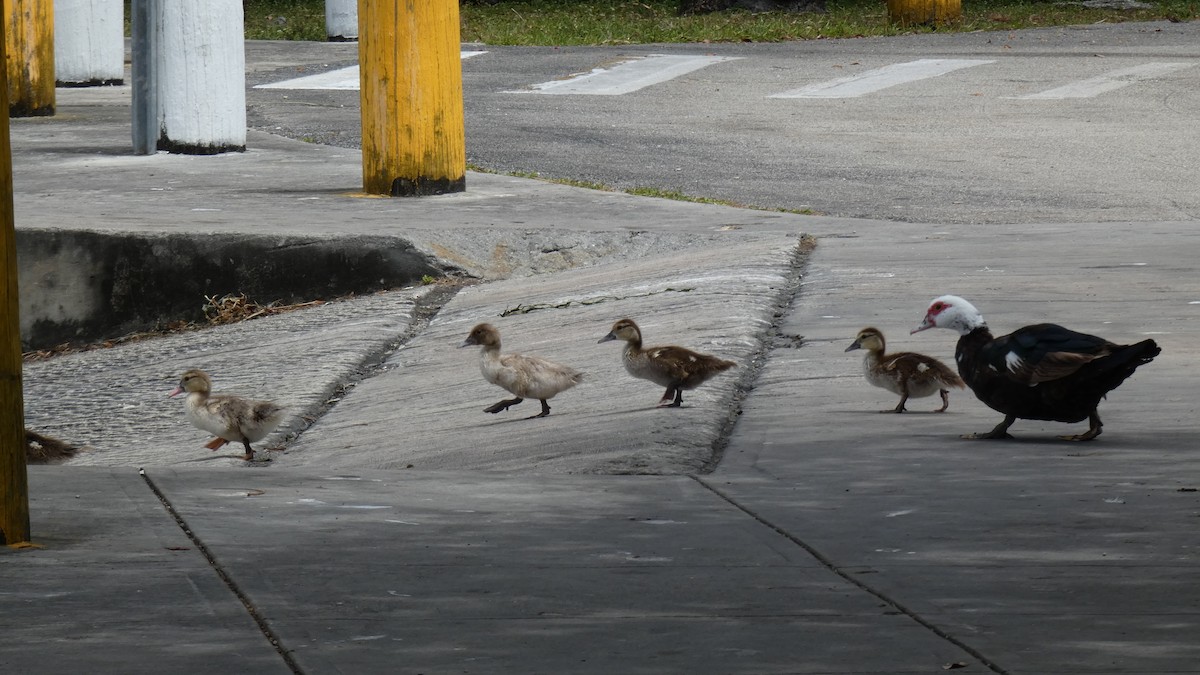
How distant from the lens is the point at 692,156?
45.3ft

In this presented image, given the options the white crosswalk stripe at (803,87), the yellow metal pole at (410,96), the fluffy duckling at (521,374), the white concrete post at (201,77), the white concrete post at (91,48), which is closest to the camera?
the fluffy duckling at (521,374)

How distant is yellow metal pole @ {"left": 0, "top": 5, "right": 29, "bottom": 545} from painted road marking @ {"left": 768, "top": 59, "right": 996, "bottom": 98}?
13.4 m

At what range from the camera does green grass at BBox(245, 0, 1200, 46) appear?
2325cm

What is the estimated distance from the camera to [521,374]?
660 cm

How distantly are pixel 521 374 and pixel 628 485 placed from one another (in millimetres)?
1342

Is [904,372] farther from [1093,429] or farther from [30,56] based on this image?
[30,56]

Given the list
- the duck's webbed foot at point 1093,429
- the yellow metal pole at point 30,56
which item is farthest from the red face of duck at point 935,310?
the yellow metal pole at point 30,56

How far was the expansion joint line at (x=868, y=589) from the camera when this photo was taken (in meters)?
3.68

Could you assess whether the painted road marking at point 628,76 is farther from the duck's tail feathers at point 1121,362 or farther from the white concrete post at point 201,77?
the duck's tail feathers at point 1121,362

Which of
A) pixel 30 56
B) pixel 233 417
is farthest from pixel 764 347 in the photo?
pixel 30 56

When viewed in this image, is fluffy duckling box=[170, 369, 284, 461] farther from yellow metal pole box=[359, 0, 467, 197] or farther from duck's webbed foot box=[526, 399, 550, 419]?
yellow metal pole box=[359, 0, 467, 197]

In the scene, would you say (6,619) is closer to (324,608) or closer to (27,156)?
(324,608)

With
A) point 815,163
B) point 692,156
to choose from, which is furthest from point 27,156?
point 815,163

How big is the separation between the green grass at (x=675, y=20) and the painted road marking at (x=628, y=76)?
2488 millimetres
